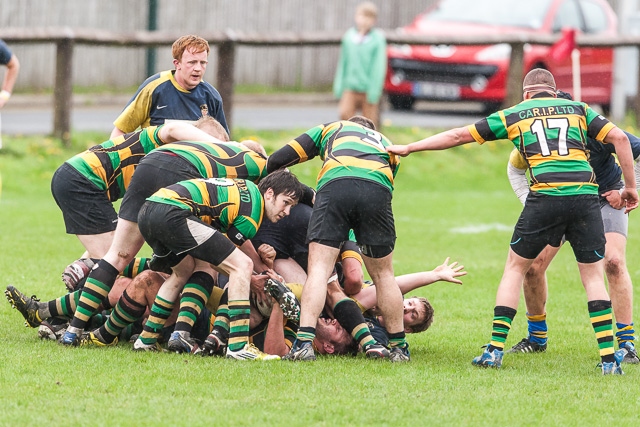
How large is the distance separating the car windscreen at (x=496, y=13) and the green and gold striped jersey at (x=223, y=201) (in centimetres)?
1326

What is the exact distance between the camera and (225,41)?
53.2 feet

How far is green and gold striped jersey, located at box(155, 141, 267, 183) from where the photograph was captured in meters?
7.39

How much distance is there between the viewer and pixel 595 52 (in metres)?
20.1

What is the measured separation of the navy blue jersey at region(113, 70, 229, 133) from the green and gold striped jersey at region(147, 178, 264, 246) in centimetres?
163

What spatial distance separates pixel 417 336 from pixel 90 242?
7.84ft

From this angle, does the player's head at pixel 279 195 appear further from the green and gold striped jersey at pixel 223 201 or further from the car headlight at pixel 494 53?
the car headlight at pixel 494 53

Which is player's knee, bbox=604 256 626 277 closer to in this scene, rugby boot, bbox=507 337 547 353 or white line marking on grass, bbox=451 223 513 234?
rugby boot, bbox=507 337 547 353

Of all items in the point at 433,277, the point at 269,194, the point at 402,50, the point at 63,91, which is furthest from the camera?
the point at 402,50

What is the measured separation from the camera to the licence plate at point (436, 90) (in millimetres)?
18953

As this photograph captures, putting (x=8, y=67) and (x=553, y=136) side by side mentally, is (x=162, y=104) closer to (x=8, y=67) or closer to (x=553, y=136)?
(x=8, y=67)

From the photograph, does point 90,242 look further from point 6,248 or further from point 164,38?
point 164,38

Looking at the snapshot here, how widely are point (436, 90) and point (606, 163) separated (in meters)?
11.5

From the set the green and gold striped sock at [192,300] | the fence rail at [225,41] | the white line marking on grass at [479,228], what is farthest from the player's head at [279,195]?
the fence rail at [225,41]

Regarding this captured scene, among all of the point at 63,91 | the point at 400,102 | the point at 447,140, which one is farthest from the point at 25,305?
the point at 400,102
